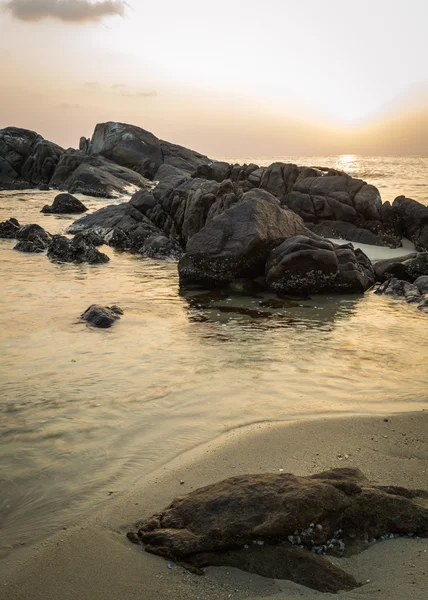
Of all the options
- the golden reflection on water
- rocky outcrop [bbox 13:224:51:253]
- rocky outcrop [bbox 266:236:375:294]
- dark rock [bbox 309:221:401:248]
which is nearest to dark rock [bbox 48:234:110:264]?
rocky outcrop [bbox 13:224:51:253]

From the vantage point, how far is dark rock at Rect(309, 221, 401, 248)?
22737 mm

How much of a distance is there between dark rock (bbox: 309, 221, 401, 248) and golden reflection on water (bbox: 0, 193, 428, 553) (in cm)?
932

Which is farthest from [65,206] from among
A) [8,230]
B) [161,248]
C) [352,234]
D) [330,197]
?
[352,234]

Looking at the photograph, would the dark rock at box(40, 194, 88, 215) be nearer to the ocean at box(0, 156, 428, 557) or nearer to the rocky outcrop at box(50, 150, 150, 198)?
the rocky outcrop at box(50, 150, 150, 198)

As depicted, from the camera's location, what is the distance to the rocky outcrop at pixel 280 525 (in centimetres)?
362

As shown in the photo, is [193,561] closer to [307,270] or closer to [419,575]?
[419,575]

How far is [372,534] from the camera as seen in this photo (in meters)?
3.91

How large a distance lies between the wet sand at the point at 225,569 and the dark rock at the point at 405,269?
10.3m

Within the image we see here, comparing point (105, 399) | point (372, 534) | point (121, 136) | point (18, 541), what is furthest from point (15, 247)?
point (121, 136)

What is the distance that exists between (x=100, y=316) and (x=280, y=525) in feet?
25.6

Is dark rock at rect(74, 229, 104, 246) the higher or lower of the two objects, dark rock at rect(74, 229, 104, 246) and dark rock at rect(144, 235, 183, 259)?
the higher

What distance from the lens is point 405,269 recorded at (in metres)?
16.0

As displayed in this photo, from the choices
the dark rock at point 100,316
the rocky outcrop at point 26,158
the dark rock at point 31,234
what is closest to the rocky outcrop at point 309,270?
the dark rock at point 100,316

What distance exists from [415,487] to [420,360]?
14.9ft
